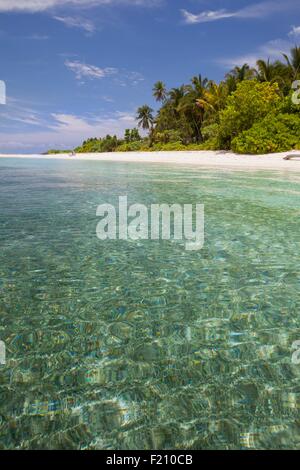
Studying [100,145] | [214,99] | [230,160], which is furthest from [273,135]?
[100,145]

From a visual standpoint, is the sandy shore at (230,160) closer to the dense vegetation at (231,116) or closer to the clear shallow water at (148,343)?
the dense vegetation at (231,116)

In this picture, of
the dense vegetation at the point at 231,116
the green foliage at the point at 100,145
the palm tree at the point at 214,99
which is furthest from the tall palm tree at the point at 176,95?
the green foliage at the point at 100,145

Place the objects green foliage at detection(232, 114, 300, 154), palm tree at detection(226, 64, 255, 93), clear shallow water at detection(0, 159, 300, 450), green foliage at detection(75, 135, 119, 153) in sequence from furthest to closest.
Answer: green foliage at detection(75, 135, 119, 153), palm tree at detection(226, 64, 255, 93), green foliage at detection(232, 114, 300, 154), clear shallow water at detection(0, 159, 300, 450)

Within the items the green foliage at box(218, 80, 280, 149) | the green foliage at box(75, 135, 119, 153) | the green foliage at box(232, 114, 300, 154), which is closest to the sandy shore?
A: the green foliage at box(232, 114, 300, 154)

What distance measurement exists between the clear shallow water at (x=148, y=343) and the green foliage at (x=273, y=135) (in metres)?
22.5

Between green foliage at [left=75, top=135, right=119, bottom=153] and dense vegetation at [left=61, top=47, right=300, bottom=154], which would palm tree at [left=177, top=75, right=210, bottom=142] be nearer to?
dense vegetation at [left=61, top=47, right=300, bottom=154]

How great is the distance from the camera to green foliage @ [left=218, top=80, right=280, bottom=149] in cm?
2756

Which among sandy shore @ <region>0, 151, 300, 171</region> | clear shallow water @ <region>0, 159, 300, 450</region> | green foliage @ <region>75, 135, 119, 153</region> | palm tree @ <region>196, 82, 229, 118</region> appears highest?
palm tree @ <region>196, 82, 229, 118</region>

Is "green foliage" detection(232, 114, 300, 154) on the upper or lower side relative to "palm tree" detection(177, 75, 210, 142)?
lower

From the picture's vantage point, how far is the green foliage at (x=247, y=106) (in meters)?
27.6

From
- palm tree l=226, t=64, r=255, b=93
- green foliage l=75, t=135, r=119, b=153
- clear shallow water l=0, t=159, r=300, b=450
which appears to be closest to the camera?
clear shallow water l=0, t=159, r=300, b=450

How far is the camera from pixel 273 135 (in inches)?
1008

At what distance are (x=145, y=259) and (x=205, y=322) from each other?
1.72 meters

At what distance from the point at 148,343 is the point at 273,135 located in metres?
26.4
